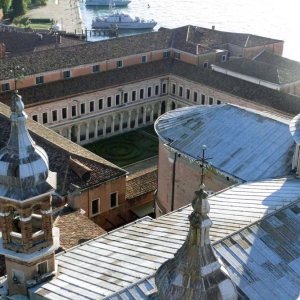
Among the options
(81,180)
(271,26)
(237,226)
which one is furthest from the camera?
(271,26)

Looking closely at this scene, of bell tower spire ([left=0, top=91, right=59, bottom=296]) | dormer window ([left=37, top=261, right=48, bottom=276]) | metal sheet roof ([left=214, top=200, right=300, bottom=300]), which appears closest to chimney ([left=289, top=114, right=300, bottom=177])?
metal sheet roof ([left=214, top=200, right=300, bottom=300])

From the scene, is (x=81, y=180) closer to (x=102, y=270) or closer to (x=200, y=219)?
(x=102, y=270)

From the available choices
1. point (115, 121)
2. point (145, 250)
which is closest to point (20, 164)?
point (145, 250)

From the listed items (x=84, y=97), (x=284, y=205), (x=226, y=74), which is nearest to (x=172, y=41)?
(x=226, y=74)

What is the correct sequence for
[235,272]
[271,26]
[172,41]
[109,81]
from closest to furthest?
1. [235,272]
2. [109,81]
3. [172,41]
4. [271,26]

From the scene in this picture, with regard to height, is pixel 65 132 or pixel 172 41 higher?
pixel 172 41

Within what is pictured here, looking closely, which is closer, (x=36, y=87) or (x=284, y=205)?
(x=284, y=205)

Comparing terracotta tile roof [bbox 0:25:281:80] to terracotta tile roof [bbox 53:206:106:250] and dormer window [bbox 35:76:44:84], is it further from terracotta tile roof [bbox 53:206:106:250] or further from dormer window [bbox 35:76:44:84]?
terracotta tile roof [bbox 53:206:106:250]

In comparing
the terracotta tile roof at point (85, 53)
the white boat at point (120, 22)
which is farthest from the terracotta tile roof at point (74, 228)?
the white boat at point (120, 22)
